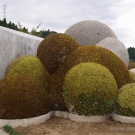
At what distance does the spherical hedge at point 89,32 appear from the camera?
850 cm

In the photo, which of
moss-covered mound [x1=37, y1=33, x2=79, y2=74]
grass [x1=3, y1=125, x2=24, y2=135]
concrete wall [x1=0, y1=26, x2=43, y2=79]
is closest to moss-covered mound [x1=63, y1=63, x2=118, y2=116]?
moss-covered mound [x1=37, y1=33, x2=79, y2=74]

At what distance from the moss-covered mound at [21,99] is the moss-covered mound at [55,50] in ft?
2.66

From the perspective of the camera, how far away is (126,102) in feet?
17.8

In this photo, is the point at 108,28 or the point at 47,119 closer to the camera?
the point at 47,119

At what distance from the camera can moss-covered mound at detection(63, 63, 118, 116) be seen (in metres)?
5.33

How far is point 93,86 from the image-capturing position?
5.35m

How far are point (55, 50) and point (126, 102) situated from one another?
2.05 meters

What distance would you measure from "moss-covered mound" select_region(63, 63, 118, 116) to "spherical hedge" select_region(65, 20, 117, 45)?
115 inches

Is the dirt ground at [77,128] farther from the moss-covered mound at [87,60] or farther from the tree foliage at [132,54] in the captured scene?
the tree foliage at [132,54]

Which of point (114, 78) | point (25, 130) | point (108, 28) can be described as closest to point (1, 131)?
point (25, 130)

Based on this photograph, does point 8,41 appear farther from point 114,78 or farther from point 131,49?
point 131,49

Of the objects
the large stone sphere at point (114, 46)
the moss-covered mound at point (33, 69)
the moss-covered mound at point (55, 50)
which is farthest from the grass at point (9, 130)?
the large stone sphere at point (114, 46)

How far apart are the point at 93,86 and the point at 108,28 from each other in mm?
4159

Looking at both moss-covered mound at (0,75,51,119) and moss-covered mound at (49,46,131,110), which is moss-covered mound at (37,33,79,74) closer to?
moss-covered mound at (49,46,131,110)
